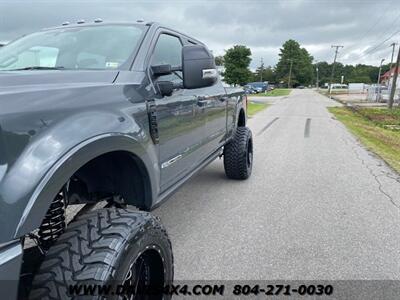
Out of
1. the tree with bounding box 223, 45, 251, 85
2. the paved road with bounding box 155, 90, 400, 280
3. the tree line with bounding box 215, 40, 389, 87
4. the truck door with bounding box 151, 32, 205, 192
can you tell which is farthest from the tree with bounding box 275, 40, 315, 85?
the truck door with bounding box 151, 32, 205, 192

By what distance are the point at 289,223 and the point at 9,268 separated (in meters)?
3.47

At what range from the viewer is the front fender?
4.86 feet

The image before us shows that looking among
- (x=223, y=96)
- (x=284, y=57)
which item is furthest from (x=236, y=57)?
(x=284, y=57)

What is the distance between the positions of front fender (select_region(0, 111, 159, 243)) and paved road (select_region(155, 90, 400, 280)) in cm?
165

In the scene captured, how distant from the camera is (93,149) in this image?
1.95 meters

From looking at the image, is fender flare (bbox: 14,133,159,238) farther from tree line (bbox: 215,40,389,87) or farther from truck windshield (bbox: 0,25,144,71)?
tree line (bbox: 215,40,389,87)

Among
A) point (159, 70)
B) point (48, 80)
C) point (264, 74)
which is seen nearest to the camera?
point (48, 80)

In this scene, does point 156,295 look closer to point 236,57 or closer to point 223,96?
point 223,96

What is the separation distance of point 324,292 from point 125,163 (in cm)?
184

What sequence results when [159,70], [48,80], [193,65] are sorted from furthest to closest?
1. [159,70]
2. [193,65]
3. [48,80]

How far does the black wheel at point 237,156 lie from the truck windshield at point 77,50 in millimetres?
3091

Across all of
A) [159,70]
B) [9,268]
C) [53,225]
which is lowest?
[53,225]

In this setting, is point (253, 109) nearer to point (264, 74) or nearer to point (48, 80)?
point (48, 80)

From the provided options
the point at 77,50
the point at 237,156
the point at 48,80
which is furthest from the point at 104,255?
the point at 237,156
